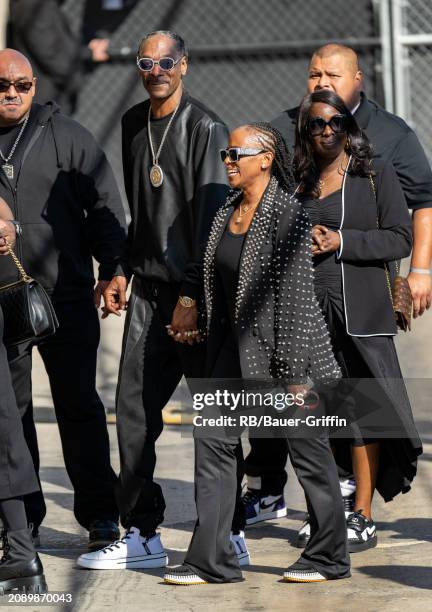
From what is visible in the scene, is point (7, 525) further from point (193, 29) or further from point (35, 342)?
point (193, 29)

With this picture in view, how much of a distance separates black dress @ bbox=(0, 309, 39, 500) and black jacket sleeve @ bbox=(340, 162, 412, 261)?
1.40 meters

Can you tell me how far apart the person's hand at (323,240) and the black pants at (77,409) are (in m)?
1.06

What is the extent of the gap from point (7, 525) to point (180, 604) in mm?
683

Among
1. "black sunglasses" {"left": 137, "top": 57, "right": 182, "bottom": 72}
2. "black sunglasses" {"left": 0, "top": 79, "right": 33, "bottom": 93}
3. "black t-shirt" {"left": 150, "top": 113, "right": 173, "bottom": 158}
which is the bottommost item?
"black t-shirt" {"left": 150, "top": 113, "right": 173, "bottom": 158}

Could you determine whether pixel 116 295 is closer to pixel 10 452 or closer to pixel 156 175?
pixel 156 175

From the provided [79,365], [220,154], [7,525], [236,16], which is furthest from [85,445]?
[236,16]

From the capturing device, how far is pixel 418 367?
9.59 metres

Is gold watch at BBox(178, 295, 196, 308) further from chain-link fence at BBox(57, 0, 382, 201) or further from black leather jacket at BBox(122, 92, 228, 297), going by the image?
chain-link fence at BBox(57, 0, 382, 201)

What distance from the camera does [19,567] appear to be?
187 inches

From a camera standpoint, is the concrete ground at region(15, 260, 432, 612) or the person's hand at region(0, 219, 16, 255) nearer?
the concrete ground at region(15, 260, 432, 612)

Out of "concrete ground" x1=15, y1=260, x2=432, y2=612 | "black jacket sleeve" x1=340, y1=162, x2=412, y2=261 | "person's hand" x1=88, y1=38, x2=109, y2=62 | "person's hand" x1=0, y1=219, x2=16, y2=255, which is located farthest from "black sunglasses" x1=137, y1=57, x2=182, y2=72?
"person's hand" x1=88, y1=38, x2=109, y2=62

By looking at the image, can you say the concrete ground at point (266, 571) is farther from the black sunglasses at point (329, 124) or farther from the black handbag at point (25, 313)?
the black sunglasses at point (329, 124)

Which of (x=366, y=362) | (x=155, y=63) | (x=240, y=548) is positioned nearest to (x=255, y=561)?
(x=240, y=548)

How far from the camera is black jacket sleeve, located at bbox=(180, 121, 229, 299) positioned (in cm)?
518
